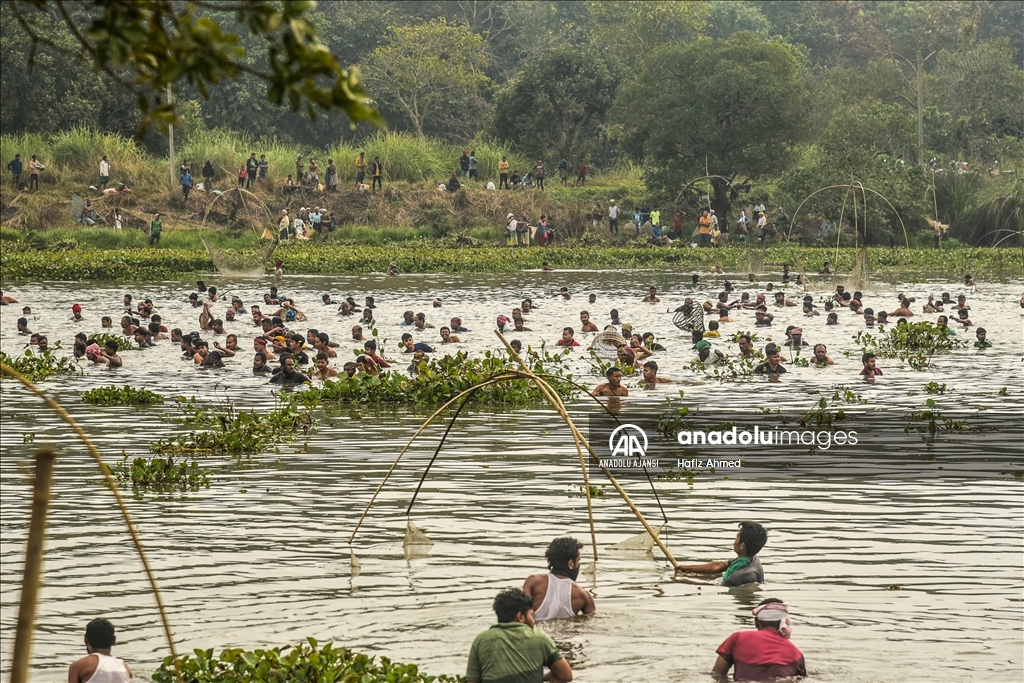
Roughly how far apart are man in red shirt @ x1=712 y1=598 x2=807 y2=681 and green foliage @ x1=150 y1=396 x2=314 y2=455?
10.1m

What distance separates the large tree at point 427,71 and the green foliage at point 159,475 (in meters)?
46.9

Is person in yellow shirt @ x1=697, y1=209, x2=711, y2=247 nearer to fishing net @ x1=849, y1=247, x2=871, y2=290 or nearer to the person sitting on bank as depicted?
fishing net @ x1=849, y1=247, x2=871, y2=290

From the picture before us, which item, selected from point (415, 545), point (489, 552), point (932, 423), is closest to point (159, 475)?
point (415, 545)

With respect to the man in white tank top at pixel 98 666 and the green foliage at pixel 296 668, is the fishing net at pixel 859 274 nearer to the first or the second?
the green foliage at pixel 296 668

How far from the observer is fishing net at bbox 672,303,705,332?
31609 mm

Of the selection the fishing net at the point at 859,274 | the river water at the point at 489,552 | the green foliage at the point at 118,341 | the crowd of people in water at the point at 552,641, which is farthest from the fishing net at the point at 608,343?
the crowd of people in water at the point at 552,641

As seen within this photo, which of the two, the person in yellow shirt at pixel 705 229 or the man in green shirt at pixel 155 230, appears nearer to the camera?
the man in green shirt at pixel 155 230

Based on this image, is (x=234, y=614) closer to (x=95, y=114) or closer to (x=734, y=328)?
(x=734, y=328)

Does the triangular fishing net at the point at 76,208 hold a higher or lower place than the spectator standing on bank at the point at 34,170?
lower

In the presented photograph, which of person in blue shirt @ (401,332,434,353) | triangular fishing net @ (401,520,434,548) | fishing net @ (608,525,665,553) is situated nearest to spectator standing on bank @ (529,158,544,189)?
person in blue shirt @ (401,332,434,353)

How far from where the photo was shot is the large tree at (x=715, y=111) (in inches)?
2103

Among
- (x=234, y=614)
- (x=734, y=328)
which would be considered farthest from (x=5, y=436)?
(x=734, y=328)

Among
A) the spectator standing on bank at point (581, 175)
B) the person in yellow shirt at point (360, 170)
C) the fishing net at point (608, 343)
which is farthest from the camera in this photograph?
the spectator standing on bank at point (581, 175)

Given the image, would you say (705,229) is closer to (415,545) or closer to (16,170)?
(16,170)
